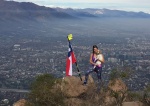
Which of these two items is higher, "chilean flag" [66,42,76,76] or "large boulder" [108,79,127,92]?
"chilean flag" [66,42,76,76]

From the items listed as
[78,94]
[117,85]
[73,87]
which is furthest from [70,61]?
[117,85]

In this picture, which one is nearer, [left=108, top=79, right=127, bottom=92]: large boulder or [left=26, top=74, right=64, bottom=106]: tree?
[left=26, top=74, right=64, bottom=106]: tree

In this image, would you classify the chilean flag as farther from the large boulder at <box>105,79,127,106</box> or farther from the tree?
the large boulder at <box>105,79,127,106</box>

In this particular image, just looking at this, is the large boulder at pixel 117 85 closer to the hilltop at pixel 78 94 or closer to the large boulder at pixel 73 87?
the hilltop at pixel 78 94

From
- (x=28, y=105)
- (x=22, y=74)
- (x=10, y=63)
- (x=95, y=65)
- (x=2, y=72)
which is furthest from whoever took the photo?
(x=10, y=63)

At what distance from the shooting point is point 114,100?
1561 cm

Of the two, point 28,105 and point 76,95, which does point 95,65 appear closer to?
point 76,95

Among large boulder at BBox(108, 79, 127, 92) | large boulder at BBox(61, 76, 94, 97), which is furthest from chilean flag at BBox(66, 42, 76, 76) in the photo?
large boulder at BBox(108, 79, 127, 92)

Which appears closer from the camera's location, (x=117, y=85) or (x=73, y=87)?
(x=73, y=87)

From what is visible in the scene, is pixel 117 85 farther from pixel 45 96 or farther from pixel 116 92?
pixel 45 96

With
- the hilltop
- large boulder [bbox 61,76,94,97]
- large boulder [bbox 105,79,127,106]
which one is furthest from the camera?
large boulder [bbox 61,76,94,97]

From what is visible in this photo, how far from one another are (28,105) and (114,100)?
3547 millimetres

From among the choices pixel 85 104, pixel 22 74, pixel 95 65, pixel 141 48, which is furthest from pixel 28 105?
pixel 141 48

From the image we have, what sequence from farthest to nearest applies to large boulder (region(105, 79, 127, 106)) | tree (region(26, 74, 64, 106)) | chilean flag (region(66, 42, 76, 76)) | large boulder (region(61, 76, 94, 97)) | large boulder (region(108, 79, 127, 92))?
chilean flag (region(66, 42, 76, 76)) → large boulder (region(108, 79, 127, 92)) → large boulder (region(61, 76, 94, 97)) → large boulder (region(105, 79, 127, 106)) → tree (region(26, 74, 64, 106))
